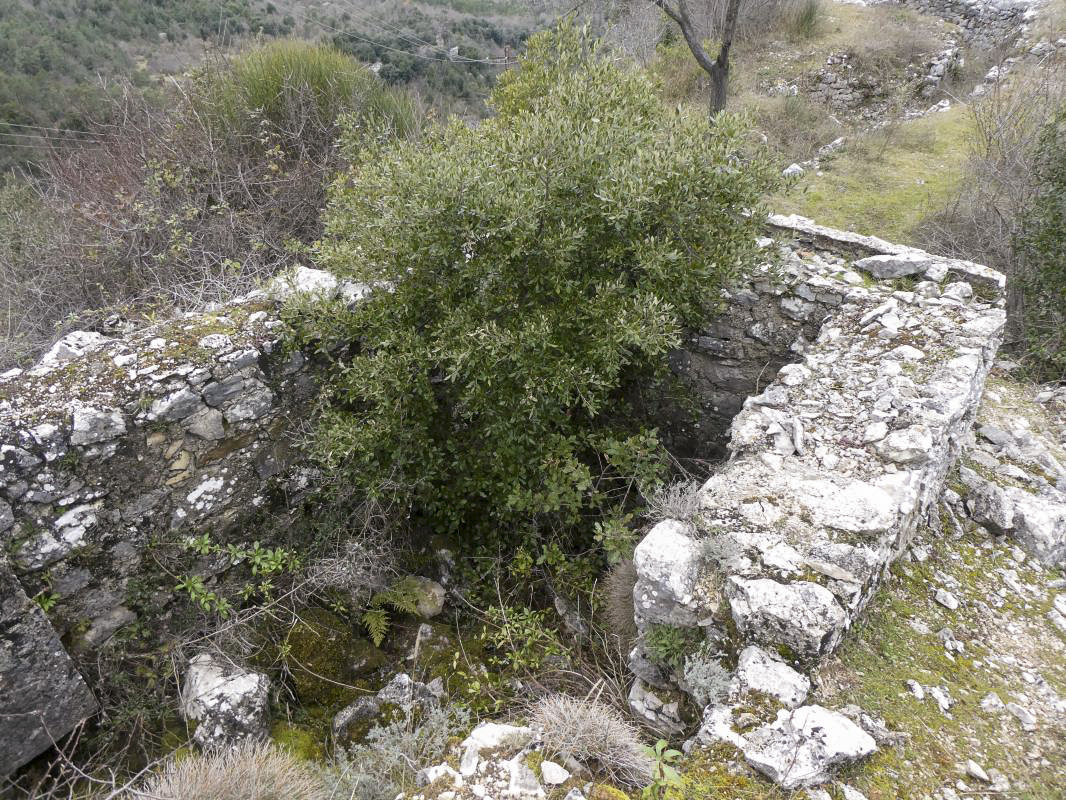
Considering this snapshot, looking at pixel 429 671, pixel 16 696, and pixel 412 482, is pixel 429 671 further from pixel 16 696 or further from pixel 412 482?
pixel 16 696

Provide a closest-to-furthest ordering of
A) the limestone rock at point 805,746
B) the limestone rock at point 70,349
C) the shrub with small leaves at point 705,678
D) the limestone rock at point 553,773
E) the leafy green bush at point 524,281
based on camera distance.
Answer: the limestone rock at point 805,746, the limestone rock at point 553,773, the shrub with small leaves at point 705,678, the leafy green bush at point 524,281, the limestone rock at point 70,349

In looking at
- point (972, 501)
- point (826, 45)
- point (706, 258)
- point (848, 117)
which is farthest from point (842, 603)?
point (826, 45)

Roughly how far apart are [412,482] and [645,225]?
236cm

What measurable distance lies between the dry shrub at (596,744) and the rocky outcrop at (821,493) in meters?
0.33

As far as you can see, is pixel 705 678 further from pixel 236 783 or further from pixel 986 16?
pixel 986 16

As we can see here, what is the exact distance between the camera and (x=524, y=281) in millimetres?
3672

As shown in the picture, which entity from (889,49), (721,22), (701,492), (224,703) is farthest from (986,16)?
(224,703)

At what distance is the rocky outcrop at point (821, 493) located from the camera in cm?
260

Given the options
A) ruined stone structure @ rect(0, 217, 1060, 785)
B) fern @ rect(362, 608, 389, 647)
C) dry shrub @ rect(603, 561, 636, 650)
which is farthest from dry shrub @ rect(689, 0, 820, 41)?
fern @ rect(362, 608, 389, 647)

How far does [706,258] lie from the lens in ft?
12.8

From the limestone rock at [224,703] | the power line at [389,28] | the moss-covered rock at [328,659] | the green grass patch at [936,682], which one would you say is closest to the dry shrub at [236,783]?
the limestone rock at [224,703]

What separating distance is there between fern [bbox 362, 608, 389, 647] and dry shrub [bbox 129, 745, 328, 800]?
4.55 ft

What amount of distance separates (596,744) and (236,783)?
5.03ft

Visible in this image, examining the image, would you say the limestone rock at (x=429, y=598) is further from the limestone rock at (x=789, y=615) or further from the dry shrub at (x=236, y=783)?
the limestone rock at (x=789, y=615)
